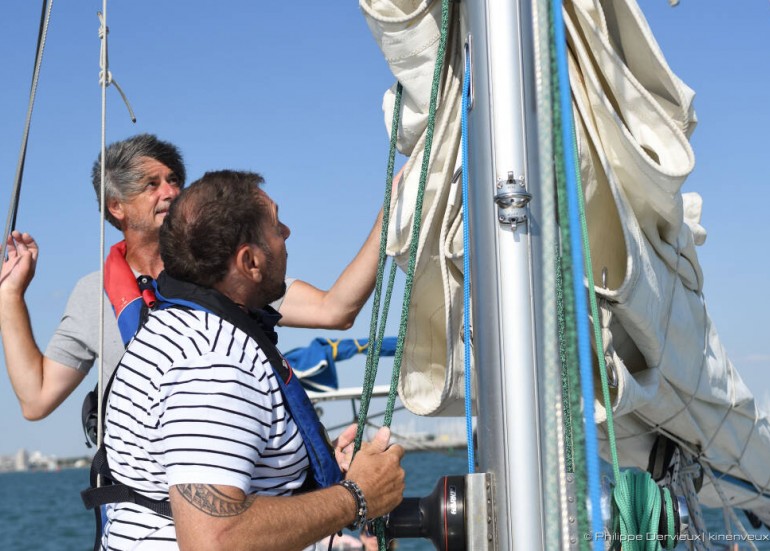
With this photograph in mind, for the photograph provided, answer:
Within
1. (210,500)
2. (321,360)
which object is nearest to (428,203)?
(210,500)

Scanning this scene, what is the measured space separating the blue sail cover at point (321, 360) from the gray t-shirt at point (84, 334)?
5863 millimetres

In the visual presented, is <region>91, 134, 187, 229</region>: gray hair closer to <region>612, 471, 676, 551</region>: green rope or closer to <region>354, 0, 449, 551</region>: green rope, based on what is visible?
<region>354, 0, 449, 551</region>: green rope

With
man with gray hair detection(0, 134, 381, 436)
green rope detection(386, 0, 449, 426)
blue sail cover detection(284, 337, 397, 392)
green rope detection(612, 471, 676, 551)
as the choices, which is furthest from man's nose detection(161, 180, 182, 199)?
blue sail cover detection(284, 337, 397, 392)

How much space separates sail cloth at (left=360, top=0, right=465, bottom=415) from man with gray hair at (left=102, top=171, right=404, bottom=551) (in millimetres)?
435

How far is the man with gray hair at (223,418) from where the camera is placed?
148cm

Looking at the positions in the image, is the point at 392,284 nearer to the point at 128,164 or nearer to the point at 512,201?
the point at 512,201

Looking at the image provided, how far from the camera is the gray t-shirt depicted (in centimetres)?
252

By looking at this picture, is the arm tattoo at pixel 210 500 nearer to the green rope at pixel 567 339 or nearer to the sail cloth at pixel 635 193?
the green rope at pixel 567 339

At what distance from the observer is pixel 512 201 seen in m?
1.54

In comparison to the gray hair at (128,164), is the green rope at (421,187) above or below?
below

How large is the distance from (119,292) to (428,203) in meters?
0.86

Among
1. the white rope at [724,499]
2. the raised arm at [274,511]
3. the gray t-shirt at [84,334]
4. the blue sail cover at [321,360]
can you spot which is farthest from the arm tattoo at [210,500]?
the blue sail cover at [321,360]

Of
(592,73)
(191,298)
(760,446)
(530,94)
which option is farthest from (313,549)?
(760,446)

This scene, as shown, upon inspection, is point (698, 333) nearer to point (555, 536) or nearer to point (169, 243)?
point (555, 536)
